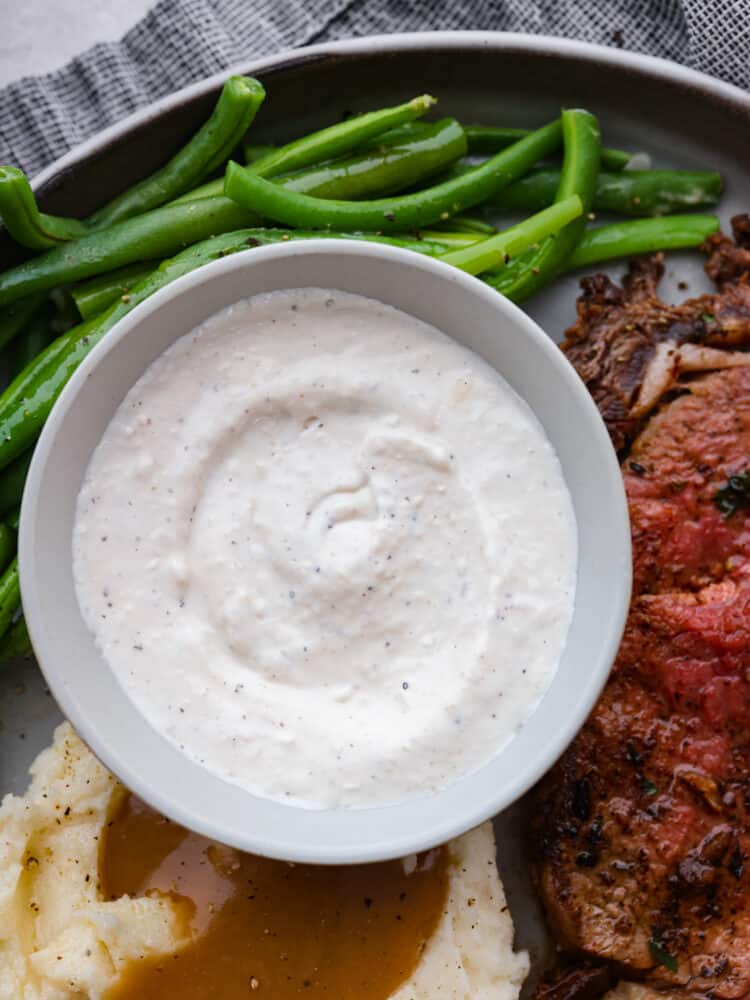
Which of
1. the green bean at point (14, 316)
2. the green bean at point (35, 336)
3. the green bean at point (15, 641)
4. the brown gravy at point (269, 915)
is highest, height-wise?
the green bean at point (14, 316)

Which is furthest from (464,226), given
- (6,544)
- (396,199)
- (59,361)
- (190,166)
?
(6,544)

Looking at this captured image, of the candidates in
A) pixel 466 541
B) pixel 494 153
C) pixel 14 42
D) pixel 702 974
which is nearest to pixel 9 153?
pixel 14 42

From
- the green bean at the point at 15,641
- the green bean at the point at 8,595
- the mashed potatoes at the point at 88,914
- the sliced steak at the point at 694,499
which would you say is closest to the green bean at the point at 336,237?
the sliced steak at the point at 694,499

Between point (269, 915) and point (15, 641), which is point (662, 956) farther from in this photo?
point (15, 641)

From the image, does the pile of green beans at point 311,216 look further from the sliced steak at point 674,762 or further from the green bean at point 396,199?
the sliced steak at point 674,762

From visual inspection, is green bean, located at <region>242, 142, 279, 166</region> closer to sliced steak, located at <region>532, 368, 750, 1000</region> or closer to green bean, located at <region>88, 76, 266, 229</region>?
green bean, located at <region>88, 76, 266, 229</region>
